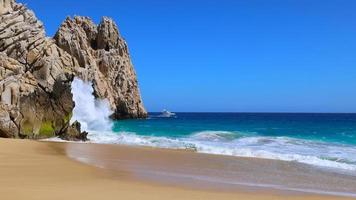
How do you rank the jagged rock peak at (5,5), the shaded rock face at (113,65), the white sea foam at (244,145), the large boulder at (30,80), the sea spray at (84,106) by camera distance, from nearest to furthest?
the white sea foam at (244,145)
the large boulder at (30,80)
the jagged rock peak at (5,5)
the sea spray at (84,106)
the shaded rock face at (113,65)

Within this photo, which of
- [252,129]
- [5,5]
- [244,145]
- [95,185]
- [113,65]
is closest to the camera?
[95,185]

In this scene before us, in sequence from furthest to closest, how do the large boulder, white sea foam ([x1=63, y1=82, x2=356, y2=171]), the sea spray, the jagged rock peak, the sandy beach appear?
the sea spray < the jagged rock peak < the large boulder < white sea foam ([x1=63, y1=82, x2=356, y2=171]) < the sandy beach

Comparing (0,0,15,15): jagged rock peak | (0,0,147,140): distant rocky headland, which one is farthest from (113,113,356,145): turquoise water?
(0,0,15,15): jagged rock peak

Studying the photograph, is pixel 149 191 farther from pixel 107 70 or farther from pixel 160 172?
pixel 107 70

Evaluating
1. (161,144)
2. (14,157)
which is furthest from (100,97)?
(14,157)

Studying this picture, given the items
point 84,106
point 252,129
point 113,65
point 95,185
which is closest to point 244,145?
point 95,185

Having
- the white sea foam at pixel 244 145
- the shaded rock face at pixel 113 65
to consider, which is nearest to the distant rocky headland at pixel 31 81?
the white sea foam at pixel 244 145

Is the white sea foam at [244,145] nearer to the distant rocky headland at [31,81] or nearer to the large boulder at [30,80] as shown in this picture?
the distant rocky headland at [31,81]

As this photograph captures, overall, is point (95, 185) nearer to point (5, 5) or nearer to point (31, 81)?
point (31, 81)

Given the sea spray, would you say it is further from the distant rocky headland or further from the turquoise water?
the distant rocky headland

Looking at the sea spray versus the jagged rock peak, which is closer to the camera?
the jagged rock peak

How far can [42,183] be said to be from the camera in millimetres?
9961

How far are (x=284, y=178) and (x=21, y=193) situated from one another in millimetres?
8700

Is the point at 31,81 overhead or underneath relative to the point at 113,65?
underneath
